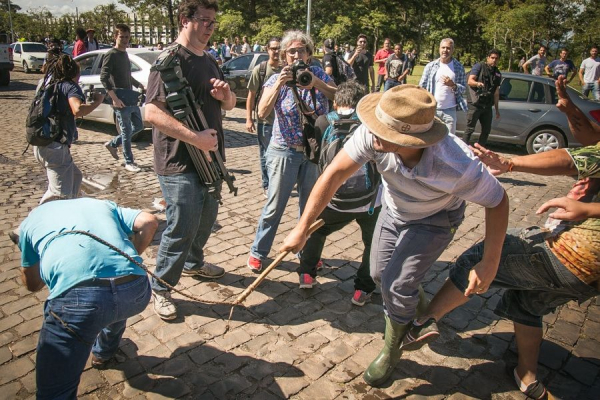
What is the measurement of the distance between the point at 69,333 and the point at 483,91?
7.35m

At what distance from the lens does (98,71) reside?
30.5 feet

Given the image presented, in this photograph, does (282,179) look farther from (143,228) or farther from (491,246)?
(491,246)

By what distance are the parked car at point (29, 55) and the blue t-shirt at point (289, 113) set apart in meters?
22.6

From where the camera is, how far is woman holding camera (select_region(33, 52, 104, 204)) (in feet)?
13.6

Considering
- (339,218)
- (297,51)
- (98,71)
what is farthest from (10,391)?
(98,71)

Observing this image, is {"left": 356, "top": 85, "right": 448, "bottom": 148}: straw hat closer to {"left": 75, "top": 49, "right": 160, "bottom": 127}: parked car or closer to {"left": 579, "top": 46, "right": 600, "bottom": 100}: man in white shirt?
{"left": 75, "top": 49, "right": 160, "bottom": 127}: parked car

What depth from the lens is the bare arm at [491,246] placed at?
223 centimetres

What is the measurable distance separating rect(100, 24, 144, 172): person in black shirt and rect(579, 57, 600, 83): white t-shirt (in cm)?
1265

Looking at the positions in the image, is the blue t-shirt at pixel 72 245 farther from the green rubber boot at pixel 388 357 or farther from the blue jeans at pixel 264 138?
the blue jeans at pixel 264 138

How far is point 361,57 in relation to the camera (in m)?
10.4

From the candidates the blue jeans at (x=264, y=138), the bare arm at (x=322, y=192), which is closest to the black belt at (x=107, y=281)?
the bare arm at (x=322, y=192)

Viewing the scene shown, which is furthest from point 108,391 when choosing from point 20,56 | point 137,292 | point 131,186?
point 20,56

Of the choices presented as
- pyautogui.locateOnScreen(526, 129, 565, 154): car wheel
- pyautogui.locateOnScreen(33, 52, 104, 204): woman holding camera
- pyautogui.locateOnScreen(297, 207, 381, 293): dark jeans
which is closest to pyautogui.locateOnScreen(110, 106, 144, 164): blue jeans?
pyautogui.locateOnScreen(33, 52, 104, 204): woman holding camera

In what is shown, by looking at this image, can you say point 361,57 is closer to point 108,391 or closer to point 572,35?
point 108,391
